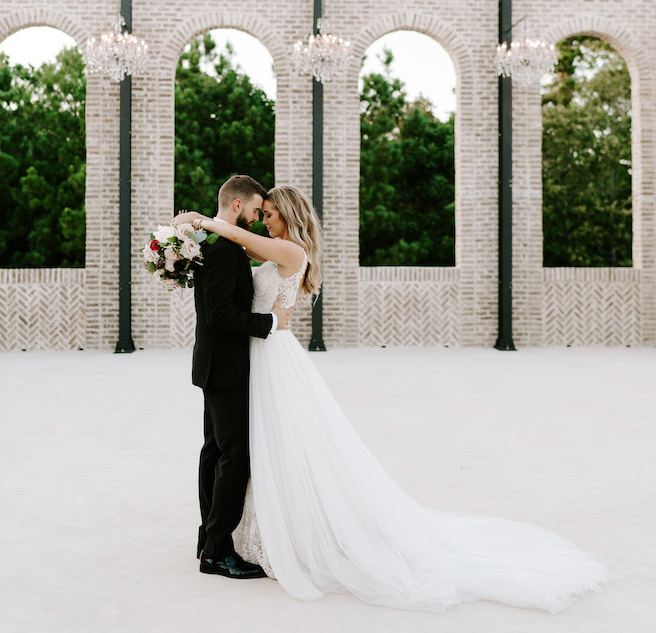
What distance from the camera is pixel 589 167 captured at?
942 inches

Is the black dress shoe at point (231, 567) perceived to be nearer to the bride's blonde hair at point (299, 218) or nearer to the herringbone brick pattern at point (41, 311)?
the bride's blonde hair at point (299, 218)

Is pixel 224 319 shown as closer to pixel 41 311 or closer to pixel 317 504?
pixel 317 504

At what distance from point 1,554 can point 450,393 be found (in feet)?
16.5

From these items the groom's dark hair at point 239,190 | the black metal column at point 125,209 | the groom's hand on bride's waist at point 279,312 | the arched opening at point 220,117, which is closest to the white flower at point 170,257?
the groom's dark hair at point 239,190

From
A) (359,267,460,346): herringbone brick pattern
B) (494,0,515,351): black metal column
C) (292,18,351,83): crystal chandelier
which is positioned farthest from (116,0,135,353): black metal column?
(494,0,515,351): black metal column

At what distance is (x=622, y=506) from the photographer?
3.95 meters

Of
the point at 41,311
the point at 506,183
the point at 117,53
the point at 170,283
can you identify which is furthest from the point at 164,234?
the point at 506,183

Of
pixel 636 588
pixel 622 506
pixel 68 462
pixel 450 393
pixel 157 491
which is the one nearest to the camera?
pixel 636 588

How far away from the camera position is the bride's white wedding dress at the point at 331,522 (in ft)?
9.45

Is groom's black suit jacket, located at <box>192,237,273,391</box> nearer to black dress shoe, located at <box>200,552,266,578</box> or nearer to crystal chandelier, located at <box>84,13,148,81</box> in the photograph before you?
black dress shoe, located at <box>200,552,266,578</box>

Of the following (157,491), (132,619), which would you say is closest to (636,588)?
(132,619)

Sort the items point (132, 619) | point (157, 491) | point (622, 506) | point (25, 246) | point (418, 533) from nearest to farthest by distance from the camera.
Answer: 1. point (132, 619)
2. point (418, 533)
3. point (622, 506)
4. point (157, 491)
5. point (25, 246)

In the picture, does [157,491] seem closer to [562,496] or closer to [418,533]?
[418,533]

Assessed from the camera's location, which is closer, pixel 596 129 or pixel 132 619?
pixel 132 619
